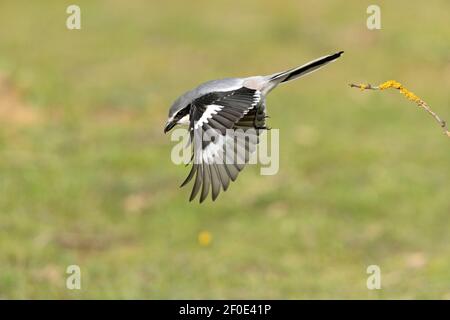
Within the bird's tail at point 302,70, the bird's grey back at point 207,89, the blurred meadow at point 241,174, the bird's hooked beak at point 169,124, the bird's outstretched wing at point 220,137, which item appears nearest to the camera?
the bird's outstretched wing at point 220,137

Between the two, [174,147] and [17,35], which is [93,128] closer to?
[174,147]

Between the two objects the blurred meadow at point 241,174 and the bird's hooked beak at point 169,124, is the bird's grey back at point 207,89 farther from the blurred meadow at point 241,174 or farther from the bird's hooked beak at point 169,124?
the blurred meadow at point 241,174

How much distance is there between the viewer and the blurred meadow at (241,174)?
1027 centimetres

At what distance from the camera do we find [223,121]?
22.1 feet

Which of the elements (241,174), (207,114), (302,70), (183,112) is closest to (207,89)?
(183,112)

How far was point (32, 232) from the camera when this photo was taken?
11203mm

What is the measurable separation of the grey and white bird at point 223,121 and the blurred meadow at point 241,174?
2713mm

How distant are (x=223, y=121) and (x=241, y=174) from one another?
245 inches

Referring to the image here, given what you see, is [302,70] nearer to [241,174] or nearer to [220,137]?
[220,137]

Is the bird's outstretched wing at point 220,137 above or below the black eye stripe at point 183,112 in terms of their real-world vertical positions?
below

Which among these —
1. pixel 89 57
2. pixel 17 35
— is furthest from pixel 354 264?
pixel 17 35

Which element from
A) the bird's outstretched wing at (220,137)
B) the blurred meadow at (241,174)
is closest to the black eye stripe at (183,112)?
the bird's outstretched wing at (220,137)
